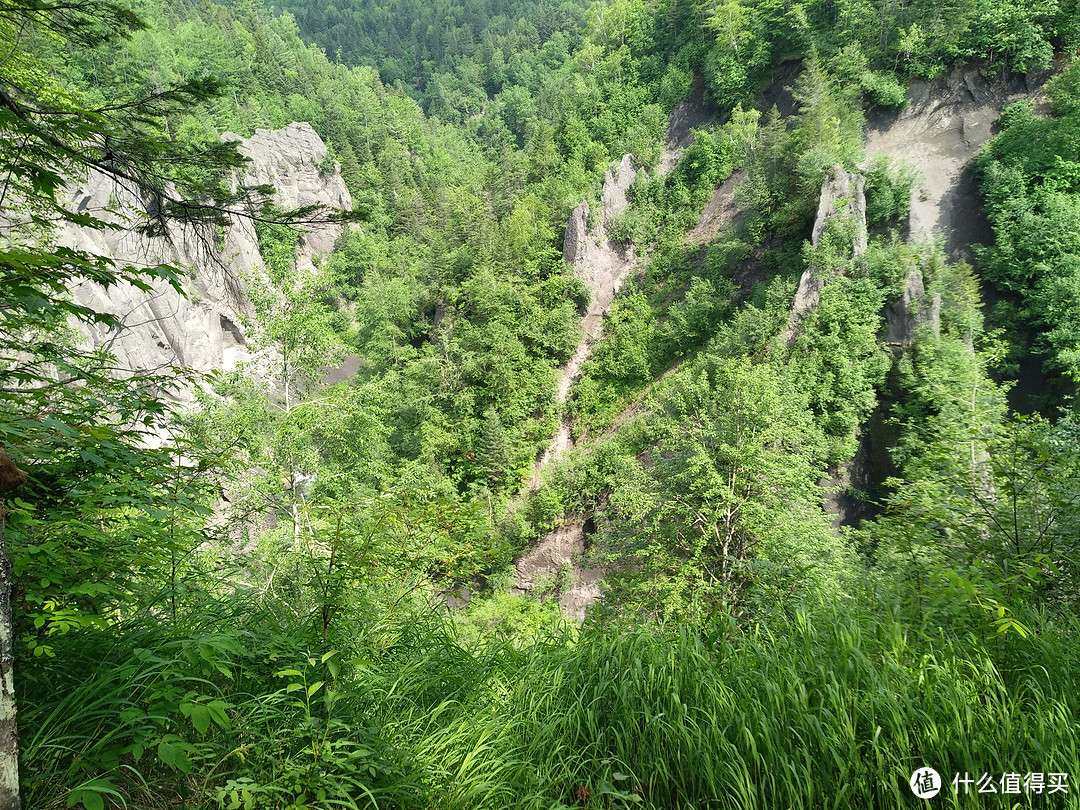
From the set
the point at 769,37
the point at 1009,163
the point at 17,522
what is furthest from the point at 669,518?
the point at 769,37

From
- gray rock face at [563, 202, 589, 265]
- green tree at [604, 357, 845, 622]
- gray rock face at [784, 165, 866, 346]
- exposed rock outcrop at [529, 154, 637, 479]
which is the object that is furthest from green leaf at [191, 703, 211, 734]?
gray rock face at [563, 202, 589, 265]

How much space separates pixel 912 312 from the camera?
52.2 ft

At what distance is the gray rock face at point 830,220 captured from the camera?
56.6 ft

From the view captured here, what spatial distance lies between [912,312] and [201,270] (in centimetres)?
1931

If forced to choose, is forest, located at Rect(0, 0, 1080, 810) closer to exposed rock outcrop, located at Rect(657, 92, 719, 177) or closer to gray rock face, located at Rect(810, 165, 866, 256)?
gray rock face, located at Rect(810, 165, 866, 256)

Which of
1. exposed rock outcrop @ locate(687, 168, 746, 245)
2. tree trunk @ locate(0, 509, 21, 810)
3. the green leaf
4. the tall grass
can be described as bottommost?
the tall grass

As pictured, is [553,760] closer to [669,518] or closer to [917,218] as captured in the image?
[669,518]

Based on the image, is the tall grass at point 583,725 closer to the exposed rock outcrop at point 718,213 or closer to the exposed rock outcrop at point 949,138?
the exposed rock outcrop at point 949,138

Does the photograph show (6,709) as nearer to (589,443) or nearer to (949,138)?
(589,443)

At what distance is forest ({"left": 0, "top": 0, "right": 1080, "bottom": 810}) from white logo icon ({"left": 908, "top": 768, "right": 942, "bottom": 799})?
0.11 ft

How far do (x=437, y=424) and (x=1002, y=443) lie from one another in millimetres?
20662

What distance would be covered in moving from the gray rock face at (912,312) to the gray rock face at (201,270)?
695 inches

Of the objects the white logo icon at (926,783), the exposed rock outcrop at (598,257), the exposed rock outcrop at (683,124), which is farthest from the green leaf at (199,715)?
the exposed rock outcrop at (683,124)

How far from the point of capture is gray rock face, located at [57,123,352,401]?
33.5 feet
